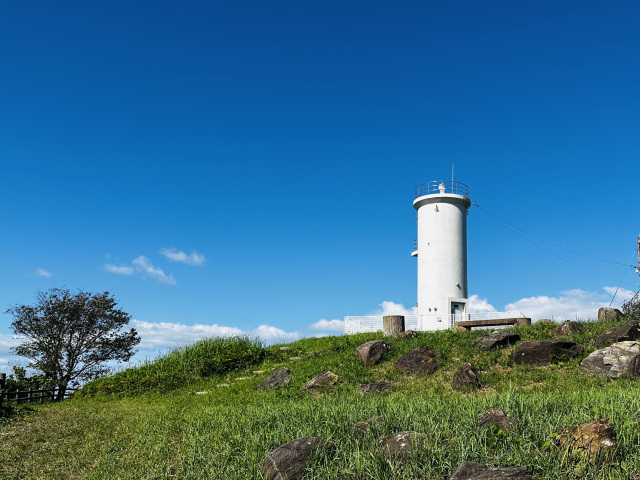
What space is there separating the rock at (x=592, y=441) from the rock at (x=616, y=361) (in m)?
9.07

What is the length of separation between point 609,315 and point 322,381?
1203cm

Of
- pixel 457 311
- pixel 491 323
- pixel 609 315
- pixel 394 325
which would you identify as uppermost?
pixel 457 311

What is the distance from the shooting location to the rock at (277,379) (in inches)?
693

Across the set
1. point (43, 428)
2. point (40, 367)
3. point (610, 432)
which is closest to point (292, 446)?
point (610, 432)

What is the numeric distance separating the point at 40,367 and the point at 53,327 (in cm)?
205

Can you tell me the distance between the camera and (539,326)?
19.4m

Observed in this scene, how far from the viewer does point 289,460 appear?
21.6 ft

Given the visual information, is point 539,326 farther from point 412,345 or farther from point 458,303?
point 458,303

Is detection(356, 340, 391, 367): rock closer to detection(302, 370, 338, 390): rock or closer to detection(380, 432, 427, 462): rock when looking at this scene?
detection(302, 370, 338, 390): rock

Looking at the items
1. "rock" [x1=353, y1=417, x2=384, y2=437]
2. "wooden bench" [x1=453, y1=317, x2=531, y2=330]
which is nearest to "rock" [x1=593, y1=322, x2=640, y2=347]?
"wooden bench" [x1=453, y1=317, x2=531, y2=330]

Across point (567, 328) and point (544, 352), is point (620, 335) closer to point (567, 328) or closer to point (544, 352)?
point (567, 328)

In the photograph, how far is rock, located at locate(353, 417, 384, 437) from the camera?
24.9 ft

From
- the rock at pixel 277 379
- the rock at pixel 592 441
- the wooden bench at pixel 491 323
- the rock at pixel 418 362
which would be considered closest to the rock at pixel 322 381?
the rock at pixel 277 379

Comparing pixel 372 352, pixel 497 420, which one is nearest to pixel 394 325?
pixel 372 352
